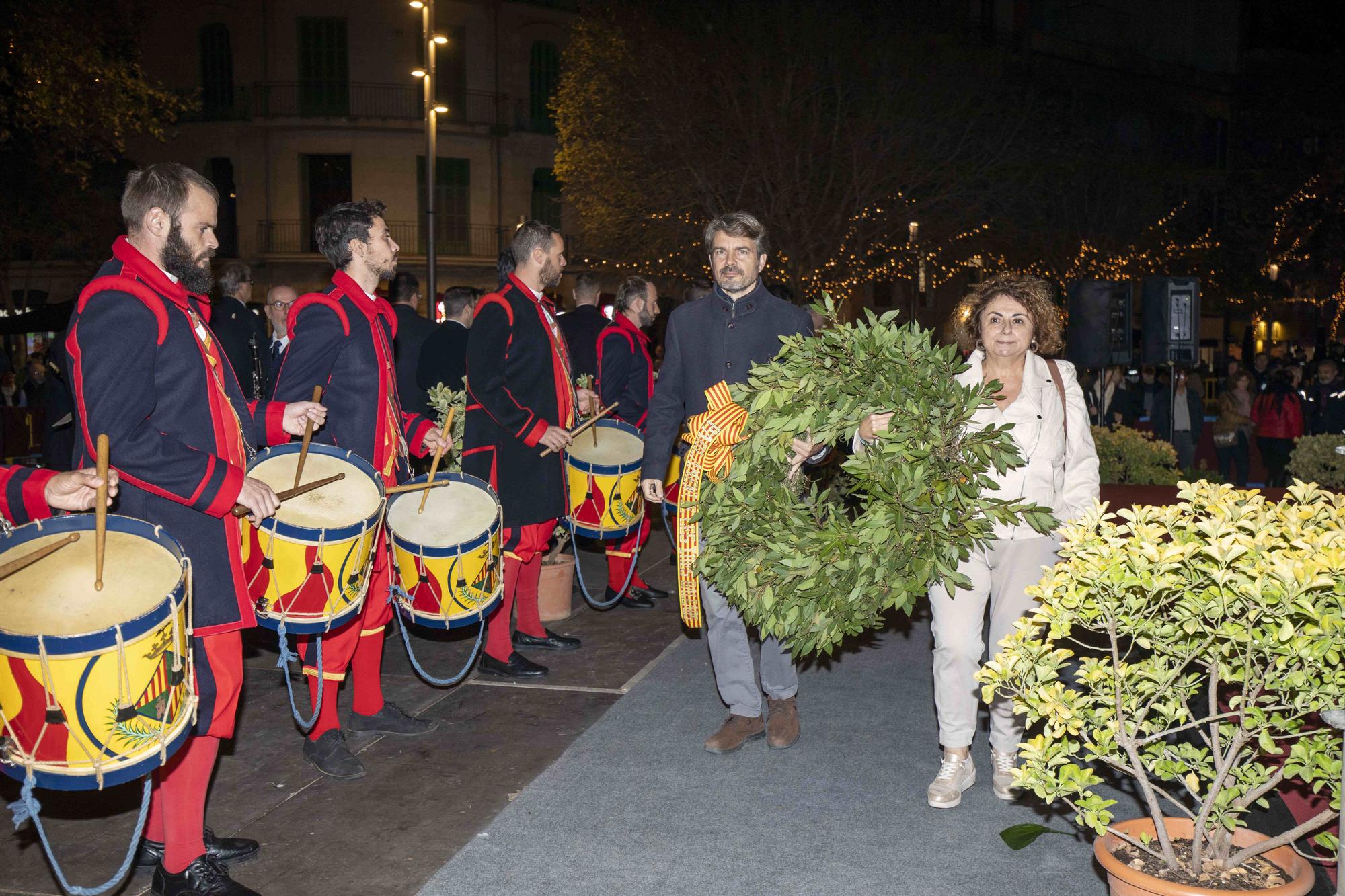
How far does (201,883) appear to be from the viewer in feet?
11.8

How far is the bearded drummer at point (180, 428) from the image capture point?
3.42m

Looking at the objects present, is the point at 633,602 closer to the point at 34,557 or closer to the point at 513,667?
the point at 513,667

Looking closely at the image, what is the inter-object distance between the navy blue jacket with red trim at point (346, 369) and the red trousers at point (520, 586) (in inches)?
54.4

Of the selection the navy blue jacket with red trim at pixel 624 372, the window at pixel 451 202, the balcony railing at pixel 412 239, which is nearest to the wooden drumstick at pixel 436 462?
the navy blue jacket with red trim at pixel 624 372

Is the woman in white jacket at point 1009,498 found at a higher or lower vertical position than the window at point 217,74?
lower

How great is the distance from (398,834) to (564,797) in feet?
2.03

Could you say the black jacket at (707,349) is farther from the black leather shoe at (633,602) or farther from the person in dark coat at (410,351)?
the person in dark coat at (410,351)

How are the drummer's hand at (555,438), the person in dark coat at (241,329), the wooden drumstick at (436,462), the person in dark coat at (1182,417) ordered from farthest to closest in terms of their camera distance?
the person in dark coat at (1182,417)
the person in dark coat at (241,329)
the drummer's hand at (555,438)
the wooden drumstick at (436,462)

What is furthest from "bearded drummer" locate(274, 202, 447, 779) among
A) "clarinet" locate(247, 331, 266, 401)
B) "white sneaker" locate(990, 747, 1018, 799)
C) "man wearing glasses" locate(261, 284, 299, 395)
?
"man wearing glasses" locate(261, 284, 299, 395)

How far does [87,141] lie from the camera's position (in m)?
15.8

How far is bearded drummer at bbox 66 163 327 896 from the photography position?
3422 mm

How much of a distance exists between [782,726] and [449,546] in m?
1.57

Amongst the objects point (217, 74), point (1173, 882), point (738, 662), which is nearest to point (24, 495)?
point (738, 662)

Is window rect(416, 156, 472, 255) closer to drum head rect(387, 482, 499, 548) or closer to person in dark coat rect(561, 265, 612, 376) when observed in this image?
person in dark coat rect(561, 265, 612, 376)
